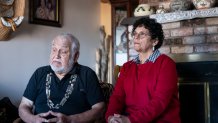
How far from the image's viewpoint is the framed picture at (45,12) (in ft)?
10.3

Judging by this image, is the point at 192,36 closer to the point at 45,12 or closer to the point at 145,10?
the point at 145,10

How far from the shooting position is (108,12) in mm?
4102

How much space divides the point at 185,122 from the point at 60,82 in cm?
98

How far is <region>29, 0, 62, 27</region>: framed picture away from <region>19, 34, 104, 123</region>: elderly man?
111 cm

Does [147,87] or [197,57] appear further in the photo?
[197,57]

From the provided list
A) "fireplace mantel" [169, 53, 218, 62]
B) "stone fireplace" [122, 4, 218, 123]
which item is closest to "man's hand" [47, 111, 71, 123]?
"stone fireplace" [122, 4, 218, 123]

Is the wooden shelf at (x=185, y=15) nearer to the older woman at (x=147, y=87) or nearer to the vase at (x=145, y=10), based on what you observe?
the vase at (x=145, y=10)

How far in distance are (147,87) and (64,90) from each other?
0.52m

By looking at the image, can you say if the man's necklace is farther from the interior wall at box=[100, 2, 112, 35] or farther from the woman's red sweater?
the interior wall at box=[100, 2, 112, 35]

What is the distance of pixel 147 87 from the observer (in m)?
1.93

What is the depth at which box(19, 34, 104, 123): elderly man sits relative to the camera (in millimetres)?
2055

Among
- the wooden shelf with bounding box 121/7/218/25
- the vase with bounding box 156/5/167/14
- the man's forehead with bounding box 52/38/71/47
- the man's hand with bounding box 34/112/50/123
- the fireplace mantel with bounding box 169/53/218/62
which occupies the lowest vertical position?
the man's hand with bounding box 34/112/50/123

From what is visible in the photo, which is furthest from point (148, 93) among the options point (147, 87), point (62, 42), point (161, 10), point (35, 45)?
point (35, 45)

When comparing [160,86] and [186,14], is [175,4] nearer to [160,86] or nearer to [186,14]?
[186,14]
